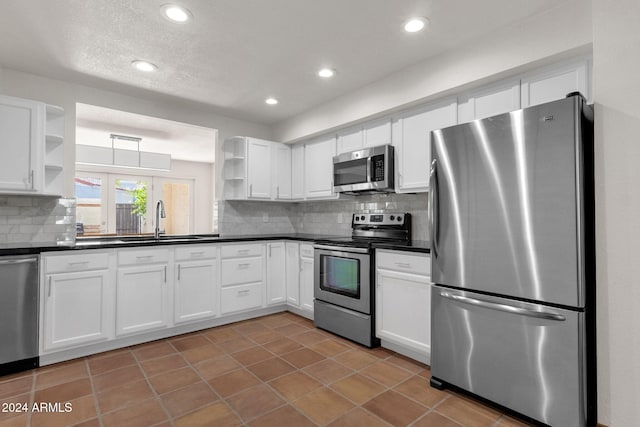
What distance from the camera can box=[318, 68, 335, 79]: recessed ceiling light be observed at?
2.98 m

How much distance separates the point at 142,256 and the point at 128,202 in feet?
15.6

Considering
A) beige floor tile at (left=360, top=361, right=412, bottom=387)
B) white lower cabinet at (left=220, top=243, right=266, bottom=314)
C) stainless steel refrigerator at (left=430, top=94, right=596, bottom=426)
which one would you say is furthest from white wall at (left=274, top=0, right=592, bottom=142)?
beige floor tile at (left=360, top=361, right=412, bottom=387)

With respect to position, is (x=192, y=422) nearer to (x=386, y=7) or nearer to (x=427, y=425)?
(x=427, y=425)

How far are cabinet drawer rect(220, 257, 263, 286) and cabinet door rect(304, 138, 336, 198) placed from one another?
1.04 meters

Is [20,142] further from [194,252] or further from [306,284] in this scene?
[306,284]

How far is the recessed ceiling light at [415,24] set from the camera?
2.21 m

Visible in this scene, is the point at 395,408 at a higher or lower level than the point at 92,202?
lower

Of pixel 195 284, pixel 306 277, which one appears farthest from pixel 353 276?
pixel 195 284

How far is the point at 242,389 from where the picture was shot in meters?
2.28

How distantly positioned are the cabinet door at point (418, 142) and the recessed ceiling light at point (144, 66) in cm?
218

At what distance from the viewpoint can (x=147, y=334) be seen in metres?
3.16

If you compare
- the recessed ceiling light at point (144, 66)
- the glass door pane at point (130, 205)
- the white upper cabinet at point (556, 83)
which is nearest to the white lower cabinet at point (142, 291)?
the recessed ceiling light at point (144, 66)

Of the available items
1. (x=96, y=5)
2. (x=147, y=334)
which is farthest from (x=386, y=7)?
(x=147, y=334)

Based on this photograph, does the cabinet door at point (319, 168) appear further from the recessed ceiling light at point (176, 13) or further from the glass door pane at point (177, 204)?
the glass door pane at point (177, 204)
